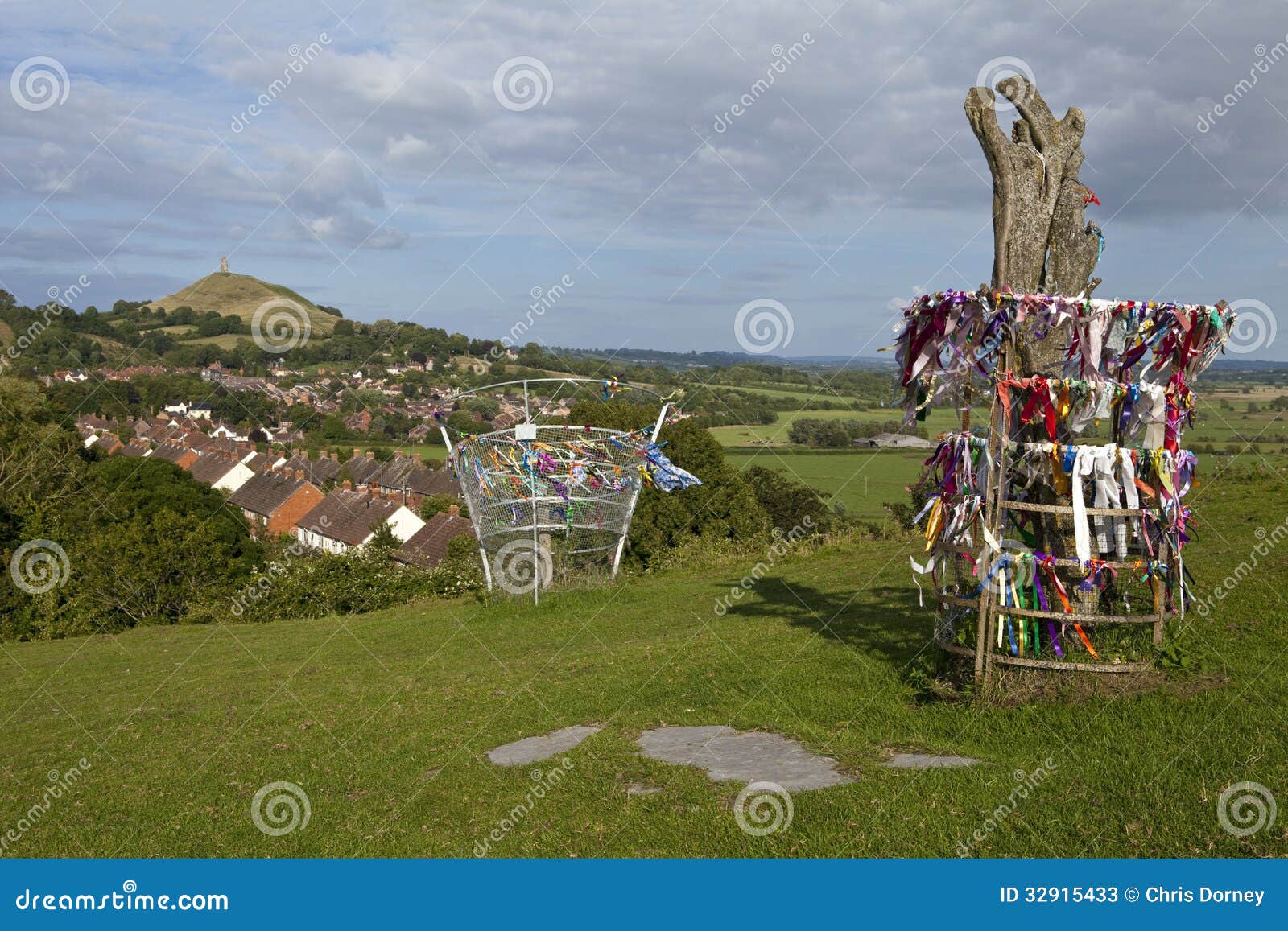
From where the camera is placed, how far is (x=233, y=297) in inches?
5915

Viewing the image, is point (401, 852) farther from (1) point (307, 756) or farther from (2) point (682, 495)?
(2) point (682, 495)

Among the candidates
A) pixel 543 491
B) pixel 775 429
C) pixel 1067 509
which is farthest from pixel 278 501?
pixel 1067 509

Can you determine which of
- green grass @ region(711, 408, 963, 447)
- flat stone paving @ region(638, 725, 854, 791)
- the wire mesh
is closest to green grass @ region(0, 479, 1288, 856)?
flat stone paving @ region(638, 725, 854, 791)

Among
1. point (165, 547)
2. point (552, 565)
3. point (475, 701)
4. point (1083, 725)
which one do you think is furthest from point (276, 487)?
point (1083, 725)

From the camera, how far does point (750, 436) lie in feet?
138

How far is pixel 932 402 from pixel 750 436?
34.0 metres

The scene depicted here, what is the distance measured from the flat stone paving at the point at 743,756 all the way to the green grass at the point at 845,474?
27.3m

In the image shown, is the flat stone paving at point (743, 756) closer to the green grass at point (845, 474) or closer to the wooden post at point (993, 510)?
the wooden post at point (993, 510)

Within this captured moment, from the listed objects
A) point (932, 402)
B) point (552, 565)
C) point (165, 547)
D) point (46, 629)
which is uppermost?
point (932, 402)

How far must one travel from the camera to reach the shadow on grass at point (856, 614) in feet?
33.2

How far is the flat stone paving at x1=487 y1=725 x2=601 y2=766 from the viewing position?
780 centimetres

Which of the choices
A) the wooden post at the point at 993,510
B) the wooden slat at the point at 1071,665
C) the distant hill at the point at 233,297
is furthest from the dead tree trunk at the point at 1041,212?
the distant hill at the point at 233,297

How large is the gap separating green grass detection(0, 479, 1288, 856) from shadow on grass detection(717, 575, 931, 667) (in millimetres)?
63

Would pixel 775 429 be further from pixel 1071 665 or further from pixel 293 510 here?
pixel 1071 665
